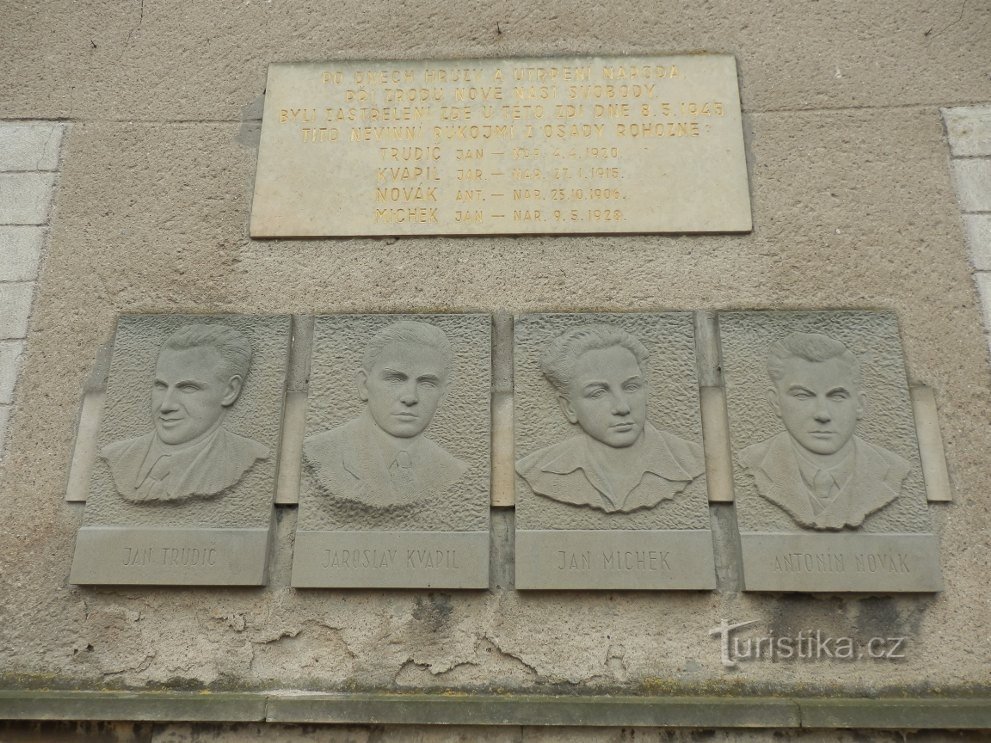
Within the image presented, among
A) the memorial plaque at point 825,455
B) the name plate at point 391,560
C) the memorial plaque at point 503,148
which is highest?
the memorial plaque at point 503,148

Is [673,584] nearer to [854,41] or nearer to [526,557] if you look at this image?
[526,557]

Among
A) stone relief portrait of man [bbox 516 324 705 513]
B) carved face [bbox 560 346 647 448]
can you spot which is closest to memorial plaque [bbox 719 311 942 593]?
stone relief portrait of man [bbox 516 324 705 513]

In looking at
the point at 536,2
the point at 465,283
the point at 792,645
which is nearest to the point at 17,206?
the point at 465,283

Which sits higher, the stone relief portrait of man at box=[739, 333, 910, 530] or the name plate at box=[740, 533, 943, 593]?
the stone relief portrait of man at box=[739, 333, 910, 530]

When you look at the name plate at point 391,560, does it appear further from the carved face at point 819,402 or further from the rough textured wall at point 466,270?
the carved face at point 819,402

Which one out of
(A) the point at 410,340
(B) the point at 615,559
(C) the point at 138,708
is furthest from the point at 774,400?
(C) the point at 138,708

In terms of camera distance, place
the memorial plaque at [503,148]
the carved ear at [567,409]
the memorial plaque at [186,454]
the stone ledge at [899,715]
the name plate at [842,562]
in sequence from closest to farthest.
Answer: the stone ledge at [899,715]
the name plate at [842,562]
the memorial plaque at [186,454]
the carved ear at [567,409]
the memorial plaque at [503,148]

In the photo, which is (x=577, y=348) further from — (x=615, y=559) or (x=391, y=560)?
(x=391, y=560)

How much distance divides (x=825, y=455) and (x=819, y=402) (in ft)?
0.82

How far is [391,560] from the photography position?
3359mm

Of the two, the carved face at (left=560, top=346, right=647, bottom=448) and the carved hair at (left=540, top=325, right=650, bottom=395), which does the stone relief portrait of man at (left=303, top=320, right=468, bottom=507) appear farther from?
the carved face at (left=560, top=346, right=647, bottom=448)

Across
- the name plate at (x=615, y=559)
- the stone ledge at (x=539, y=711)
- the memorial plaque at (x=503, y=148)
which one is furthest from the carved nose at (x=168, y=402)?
the name plate at (x=615, y=559)

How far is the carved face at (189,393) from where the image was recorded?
3594mm

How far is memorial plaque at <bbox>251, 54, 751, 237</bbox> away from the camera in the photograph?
159 inches
